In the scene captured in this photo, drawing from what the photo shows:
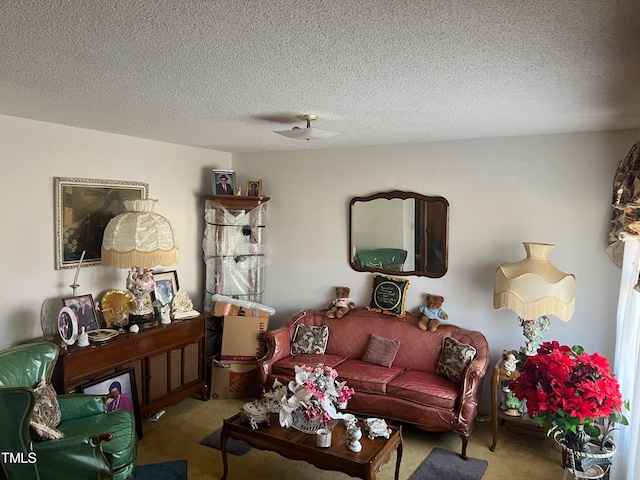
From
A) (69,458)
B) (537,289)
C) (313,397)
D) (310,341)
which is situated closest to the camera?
(69,458)

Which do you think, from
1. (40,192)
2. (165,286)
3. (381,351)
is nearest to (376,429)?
(381,351)

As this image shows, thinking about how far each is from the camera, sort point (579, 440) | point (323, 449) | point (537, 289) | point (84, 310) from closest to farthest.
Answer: point (579, 440), point (323, 449), point (537, 289), point (84, 310)

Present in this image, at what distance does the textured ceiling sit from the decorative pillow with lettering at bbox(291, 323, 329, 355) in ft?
6.54

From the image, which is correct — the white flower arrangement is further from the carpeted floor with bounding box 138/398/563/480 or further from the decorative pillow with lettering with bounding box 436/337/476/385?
the decorative pillow with lettering with bounding box 436/337/476/385

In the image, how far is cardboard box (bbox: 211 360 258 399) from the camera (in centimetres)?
459

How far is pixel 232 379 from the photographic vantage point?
4.59 meters

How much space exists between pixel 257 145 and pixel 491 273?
8.01 ft

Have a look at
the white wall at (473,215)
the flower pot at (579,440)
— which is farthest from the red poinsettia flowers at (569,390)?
the white wall at (473,215)

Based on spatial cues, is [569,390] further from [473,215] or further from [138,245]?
[138,245]

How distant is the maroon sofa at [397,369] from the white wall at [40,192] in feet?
5.50

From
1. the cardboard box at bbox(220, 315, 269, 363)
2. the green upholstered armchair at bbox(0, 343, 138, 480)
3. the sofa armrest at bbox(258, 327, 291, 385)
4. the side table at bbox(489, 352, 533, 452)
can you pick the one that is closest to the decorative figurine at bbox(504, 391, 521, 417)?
the side table at bbox(489, 352, 533, 452)

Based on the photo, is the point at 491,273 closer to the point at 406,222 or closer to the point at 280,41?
the point at 406,222

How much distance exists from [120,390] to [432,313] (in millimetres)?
2621

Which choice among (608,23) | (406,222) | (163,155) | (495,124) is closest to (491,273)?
(406,222)
